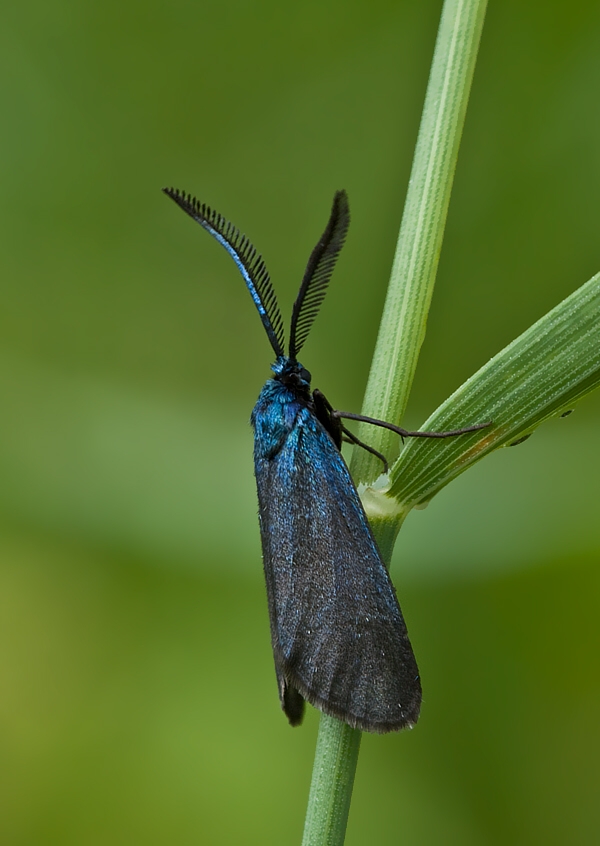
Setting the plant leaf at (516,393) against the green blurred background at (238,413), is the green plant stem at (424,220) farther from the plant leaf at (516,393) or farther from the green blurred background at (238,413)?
the green blurred background at (238,413)

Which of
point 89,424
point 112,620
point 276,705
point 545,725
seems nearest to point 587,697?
point 545,725

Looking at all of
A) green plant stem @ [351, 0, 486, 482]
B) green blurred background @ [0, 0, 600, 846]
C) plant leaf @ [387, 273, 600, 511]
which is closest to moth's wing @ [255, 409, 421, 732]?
plant leaf @ [387, 273, 600, 511]

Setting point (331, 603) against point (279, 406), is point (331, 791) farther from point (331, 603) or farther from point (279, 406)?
point (279, 406)

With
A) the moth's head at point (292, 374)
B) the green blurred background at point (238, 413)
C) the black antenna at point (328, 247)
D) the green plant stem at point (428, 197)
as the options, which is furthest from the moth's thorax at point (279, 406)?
the green blurred background at point (238, 413)

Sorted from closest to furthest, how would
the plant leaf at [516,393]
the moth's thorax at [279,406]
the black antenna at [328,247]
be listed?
the plant leaf at [516,393]
the black antenna at [328,247]
the moth's thorax at [279,406]

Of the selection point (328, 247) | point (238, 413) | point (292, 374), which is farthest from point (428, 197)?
point (238, 413)

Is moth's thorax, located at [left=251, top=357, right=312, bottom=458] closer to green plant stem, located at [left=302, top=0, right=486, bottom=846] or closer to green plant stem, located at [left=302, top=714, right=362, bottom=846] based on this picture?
green plant stem, located at [left=302, top=0, right=486, bottom=846]
